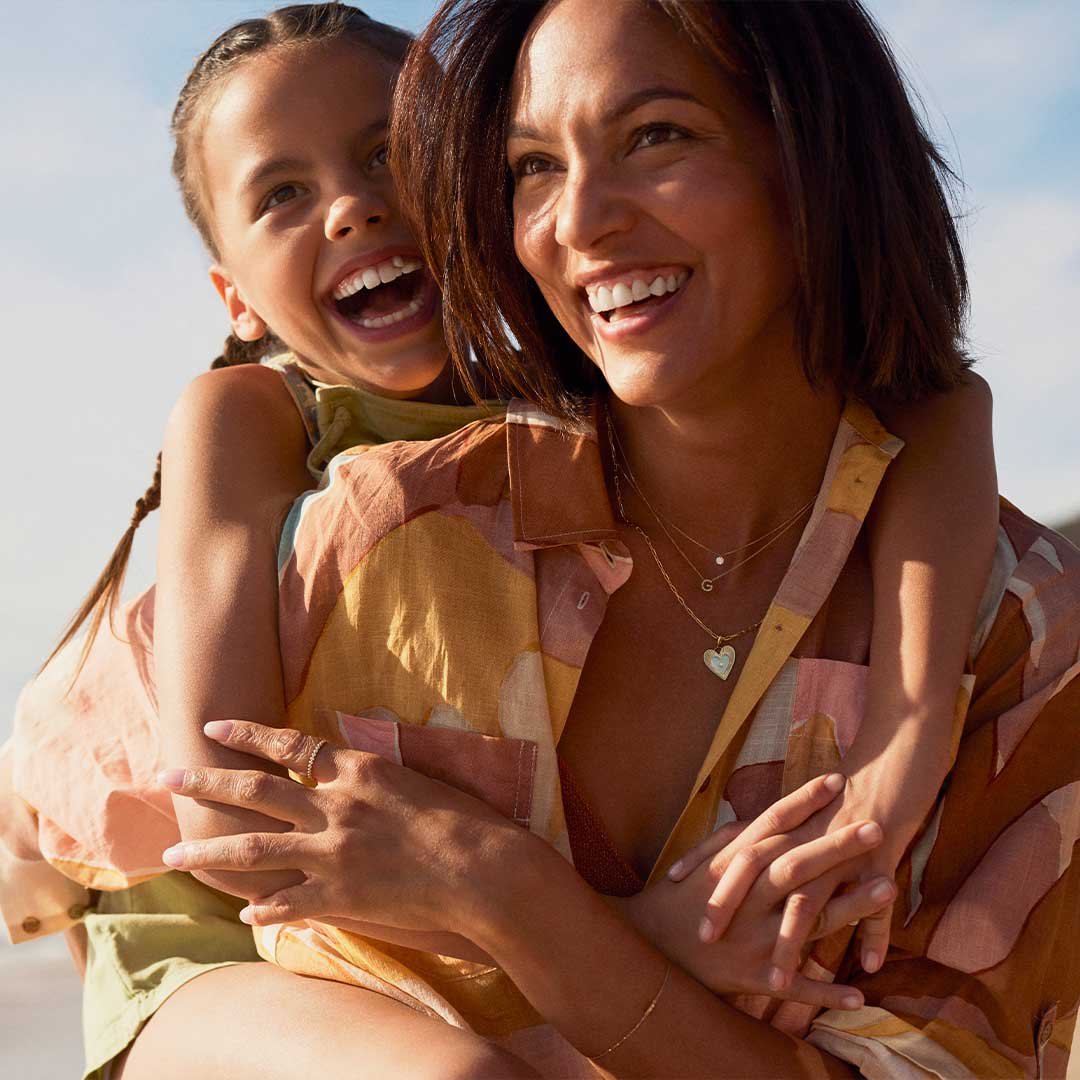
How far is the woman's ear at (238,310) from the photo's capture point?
10.6 feet

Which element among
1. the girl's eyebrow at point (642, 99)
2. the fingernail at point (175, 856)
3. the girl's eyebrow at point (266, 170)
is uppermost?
the girl's eyebrow at point (266, 170)

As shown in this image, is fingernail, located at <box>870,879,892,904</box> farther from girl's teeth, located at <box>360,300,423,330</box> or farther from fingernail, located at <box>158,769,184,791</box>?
girl's teeth, located at <box>360,300,423,330</box>

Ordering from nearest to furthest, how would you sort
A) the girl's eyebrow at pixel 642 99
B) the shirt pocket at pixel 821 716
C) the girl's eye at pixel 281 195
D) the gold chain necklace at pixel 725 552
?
the girl's eyebrow at pixel 642 99 → the shirt pocket at pixel 821 716 → the gold chain necklace at pixel 725 552 → the girl's eye at pixel 281 195

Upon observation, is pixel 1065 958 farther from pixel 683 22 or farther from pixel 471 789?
pixel 683 22

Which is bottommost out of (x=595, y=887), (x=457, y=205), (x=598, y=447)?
(x=595, y=887)

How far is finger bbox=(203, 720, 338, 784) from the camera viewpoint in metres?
2.30

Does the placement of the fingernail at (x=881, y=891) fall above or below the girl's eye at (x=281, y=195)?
below

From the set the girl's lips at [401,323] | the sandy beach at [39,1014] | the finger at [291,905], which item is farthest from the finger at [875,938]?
the sandy beach at [39,1014]

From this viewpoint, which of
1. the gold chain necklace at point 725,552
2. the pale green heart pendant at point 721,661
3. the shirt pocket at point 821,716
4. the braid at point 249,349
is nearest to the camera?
the shirt pocket at point 821,716

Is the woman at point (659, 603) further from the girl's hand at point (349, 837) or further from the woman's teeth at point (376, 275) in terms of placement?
the woman's teeth at point (376, 275)

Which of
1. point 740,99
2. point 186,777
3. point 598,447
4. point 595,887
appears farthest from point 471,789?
point 740,99

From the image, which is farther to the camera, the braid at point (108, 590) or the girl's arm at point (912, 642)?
the braid at point (108, 590)

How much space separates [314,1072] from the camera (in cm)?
227

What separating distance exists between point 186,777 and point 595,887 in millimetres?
672
